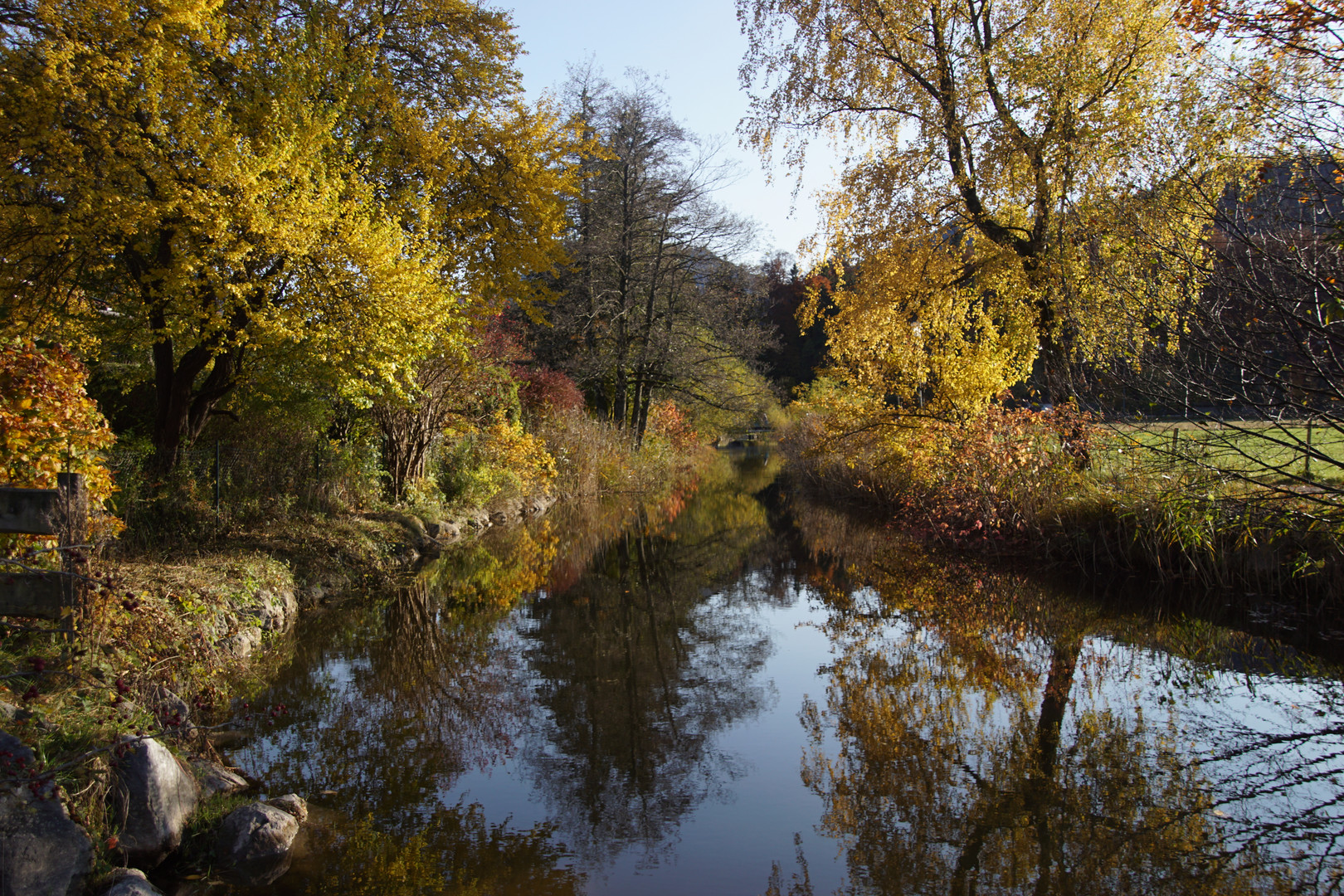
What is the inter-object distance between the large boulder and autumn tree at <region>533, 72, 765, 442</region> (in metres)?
19.9

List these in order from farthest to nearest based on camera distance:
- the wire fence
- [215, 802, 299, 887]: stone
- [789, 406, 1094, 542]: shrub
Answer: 1. [789, 406, 1094, 542]: shrub
2. the wire fence
3. [215, 802, 299, 887]: stone

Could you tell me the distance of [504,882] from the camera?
13.5 ft

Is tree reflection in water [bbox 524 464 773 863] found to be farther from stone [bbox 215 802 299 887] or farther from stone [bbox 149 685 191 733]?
stone [bbox 149 685 191 733]

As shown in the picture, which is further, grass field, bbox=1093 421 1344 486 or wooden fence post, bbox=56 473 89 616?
grass field, bbox=1093 421 1344 486

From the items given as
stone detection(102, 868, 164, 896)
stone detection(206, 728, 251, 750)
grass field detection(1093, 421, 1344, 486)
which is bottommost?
stone detection(206, 728, 251, 750)

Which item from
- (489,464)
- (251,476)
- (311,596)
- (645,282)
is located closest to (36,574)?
(311,596)

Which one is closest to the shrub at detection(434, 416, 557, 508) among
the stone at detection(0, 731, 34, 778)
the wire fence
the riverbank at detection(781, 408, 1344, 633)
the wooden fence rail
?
the wire fence

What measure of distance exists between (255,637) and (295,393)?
4.76 meters

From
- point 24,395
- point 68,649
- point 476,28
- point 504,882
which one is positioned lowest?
point 504,882

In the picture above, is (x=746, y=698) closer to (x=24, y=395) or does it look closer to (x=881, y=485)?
(x=24, y=395)

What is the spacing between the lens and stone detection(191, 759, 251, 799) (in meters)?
4.56

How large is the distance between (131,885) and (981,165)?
12378 millimetres

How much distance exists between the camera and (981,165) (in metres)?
A: 11.8

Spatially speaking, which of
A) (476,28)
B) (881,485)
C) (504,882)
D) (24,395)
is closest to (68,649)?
(24,395)
